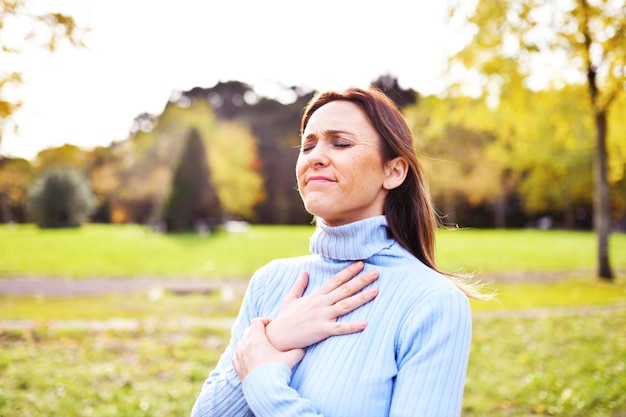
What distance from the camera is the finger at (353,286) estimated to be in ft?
5.40

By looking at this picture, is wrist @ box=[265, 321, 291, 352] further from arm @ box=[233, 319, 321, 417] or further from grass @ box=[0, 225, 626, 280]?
grass @ box=[0, 225, 626, 280]

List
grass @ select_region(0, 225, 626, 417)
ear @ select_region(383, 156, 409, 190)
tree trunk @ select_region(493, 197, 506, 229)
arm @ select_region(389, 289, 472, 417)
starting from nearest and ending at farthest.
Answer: arm @ select_region(389, 289, 472, 417)
ear @ select_region(383, 156, 409, 190)
grass @ select_region(0, 225, 626, 417)
tree trunk @ select_region(493, 197, 506, 229)

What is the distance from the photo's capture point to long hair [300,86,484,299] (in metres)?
1.75

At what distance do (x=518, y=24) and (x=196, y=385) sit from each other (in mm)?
9278

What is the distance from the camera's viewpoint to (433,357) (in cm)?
144

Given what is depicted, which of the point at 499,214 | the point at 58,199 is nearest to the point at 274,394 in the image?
the point at 58,199

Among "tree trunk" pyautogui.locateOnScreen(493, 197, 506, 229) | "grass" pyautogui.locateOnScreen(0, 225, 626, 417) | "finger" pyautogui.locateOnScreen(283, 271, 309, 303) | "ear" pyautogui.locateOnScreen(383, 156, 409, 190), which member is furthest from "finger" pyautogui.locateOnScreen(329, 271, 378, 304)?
"tree trunk" pyautogui.locateOnScreen(493, 197, 506, 229)

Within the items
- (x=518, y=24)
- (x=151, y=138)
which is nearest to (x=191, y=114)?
(x=151, y=138)

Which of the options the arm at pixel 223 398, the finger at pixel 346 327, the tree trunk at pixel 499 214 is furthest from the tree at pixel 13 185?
the tree trunk at pixel 499 214

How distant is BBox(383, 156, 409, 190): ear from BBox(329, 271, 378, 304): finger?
1.03 ft

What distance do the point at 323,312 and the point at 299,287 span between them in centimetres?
19

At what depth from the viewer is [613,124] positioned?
11445mm

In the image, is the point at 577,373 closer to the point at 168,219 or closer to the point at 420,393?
the point at 420,393

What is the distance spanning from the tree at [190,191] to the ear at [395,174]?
2493 centimetres
